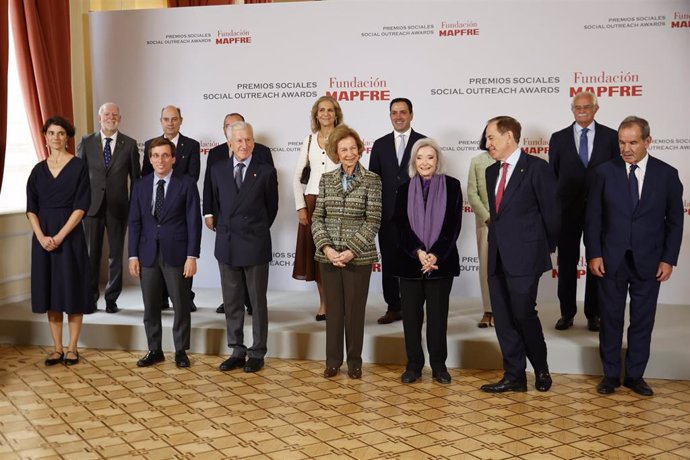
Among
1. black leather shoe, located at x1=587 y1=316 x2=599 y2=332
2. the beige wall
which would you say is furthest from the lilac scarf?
the beige wall

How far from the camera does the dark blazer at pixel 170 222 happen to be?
17.1ft

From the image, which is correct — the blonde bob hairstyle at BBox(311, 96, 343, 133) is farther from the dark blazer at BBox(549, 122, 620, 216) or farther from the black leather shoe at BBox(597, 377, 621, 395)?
the black leather shoe at BBox(597, 377, 621, 395)

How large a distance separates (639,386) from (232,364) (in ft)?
7.87

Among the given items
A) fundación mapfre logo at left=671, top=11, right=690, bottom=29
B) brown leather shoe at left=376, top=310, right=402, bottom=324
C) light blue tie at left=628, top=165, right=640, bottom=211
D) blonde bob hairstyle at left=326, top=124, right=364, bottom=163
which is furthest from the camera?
fundación mapfre logo at left=671, top=11, right=690, bottom=29

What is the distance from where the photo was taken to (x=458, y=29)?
6711 mm

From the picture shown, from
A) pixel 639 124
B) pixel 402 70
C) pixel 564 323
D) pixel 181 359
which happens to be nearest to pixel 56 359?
pixel 181 359

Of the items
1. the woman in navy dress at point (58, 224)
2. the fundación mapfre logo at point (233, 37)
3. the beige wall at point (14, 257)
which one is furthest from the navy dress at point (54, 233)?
the fundación mapfre logo at point (233, 37)

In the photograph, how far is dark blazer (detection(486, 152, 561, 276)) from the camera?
14.8ft

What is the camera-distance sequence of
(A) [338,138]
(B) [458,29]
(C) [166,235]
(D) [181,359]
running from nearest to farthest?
(A) [338,138]
(C) [166,235]
(D) [181,359]
(B) [458,29]

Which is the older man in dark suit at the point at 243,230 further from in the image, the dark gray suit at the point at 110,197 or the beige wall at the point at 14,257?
the beige wall at the point at 14,257

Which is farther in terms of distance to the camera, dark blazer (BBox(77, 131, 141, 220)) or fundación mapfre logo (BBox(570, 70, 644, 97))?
fundación mapfre logo (BBox(570, 70, 644, 97))

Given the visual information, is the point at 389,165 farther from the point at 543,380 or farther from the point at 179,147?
the point at 543,380

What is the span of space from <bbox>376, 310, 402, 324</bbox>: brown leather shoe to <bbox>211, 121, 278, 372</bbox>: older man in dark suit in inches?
37.1

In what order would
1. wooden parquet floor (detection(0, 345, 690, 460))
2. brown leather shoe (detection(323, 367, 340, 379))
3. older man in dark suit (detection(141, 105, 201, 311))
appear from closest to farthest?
wooden parquet floor (detection(0, 345, 690, 460)) < brown leather shoe (detection(323, 367, 340, 379)) < older man in dark suit (detection(141, 105, 201, 311))
